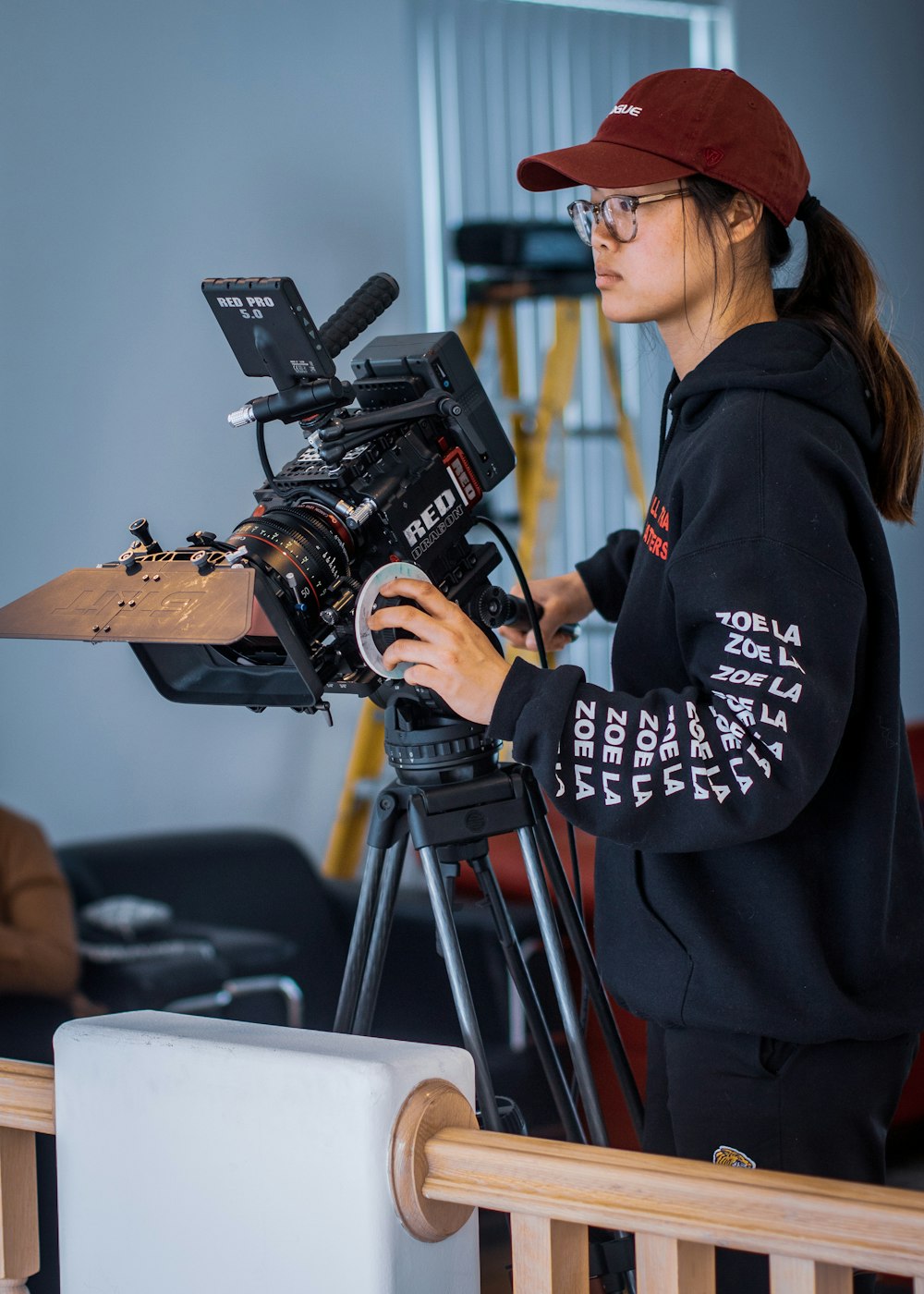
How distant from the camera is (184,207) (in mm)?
3334

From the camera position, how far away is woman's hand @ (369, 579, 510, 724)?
1.10m

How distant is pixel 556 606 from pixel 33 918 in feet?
5.33

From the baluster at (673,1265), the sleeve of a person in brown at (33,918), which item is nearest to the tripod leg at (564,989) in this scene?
the baluster at (673,1265)

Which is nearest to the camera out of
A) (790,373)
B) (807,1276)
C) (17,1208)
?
(807,1276)

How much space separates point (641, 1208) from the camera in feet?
2.50

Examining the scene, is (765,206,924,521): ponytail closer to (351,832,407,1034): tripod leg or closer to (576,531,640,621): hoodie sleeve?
(576,531,640,621): hoodie sleeve

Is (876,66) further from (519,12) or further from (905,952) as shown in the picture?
(905,952)

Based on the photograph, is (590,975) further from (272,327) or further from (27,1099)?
(272,327)

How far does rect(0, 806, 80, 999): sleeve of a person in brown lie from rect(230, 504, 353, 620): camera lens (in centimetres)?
174

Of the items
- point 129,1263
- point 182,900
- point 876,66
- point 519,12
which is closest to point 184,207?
point 519,12

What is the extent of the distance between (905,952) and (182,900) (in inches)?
83.2

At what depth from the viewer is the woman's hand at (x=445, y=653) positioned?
1.10 meters

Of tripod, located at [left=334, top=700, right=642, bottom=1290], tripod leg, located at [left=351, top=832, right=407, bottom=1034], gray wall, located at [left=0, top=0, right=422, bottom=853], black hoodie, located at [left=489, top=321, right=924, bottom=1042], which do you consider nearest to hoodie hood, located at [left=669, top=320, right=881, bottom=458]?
→ black hoodie, located at [left=489, top=321, right=924, bottom=1042]

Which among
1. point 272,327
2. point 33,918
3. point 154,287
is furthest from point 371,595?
point 154,287
